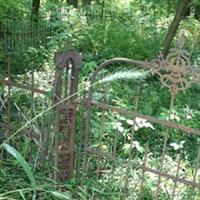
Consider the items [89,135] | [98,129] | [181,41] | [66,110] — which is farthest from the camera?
[98,129]

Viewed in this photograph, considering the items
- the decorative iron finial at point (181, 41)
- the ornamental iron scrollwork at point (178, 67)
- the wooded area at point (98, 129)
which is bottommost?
the wooded area at point (98, 129)

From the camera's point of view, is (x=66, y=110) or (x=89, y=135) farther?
(x=89, y=135)

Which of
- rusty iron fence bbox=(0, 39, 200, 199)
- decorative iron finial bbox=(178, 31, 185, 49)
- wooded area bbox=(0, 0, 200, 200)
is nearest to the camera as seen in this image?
decorative iron finial bbox=(178, 31, 185, 49)

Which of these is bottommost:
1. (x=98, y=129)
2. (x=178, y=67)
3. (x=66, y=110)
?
(x=98, y=129)

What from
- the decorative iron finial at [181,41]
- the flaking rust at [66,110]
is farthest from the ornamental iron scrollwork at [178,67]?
the flaking rust at [66,110]

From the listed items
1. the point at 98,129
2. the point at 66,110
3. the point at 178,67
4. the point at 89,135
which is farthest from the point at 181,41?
the point at 98,129

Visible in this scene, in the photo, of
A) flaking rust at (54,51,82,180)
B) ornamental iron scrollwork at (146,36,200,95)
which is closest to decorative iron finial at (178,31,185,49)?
ornamental iron scrollwork at (146,36,200,95)

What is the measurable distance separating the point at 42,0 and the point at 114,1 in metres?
2.43

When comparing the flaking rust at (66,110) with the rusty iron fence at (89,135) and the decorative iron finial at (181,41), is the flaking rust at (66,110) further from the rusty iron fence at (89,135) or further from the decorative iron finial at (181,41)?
the decorative iron finial at (181,41)

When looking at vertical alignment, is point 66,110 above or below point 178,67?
below

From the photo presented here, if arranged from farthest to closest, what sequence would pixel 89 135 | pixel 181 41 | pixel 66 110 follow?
pixel 89 135
pixel 66 110
pixel 181 41

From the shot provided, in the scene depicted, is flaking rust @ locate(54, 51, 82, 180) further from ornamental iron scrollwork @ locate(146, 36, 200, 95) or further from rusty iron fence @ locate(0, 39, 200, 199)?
ornamental iron scrollwork @ locate(146, 36, 200, 95)

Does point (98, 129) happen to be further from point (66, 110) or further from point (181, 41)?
point (181, 41)

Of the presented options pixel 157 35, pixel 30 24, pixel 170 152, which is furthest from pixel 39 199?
pixel 157 35
